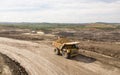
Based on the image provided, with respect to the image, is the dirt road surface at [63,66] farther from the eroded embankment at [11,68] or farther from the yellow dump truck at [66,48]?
the yellow dump truck at [66,48]

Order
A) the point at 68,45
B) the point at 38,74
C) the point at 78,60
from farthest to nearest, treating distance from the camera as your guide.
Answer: the point at 68,45
the point at 78,60
the point at 38,74

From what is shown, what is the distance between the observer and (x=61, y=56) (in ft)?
80.7

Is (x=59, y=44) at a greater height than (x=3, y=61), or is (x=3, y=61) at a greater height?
(x=59, y=44)

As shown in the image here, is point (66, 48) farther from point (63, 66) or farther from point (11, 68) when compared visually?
point (11, 68)

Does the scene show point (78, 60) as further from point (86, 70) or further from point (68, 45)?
point (86, 70)

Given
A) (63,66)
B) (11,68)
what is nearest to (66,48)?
(63,66)

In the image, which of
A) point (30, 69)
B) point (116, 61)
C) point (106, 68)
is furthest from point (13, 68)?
point (116, 61)

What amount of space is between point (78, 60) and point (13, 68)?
22.4 feet

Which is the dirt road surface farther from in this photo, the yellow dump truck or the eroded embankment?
the yellow dump truck

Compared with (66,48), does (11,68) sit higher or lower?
lower

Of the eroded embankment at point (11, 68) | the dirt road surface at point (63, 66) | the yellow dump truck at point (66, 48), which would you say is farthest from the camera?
the yellow dump truck at point (66, 48)

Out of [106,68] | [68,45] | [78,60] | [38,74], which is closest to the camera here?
[38,74]

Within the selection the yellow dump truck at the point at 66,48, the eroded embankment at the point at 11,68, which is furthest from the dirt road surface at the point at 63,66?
the yellow dump truck at the point at 66,48

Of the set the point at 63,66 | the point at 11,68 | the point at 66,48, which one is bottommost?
the point at 11,68
